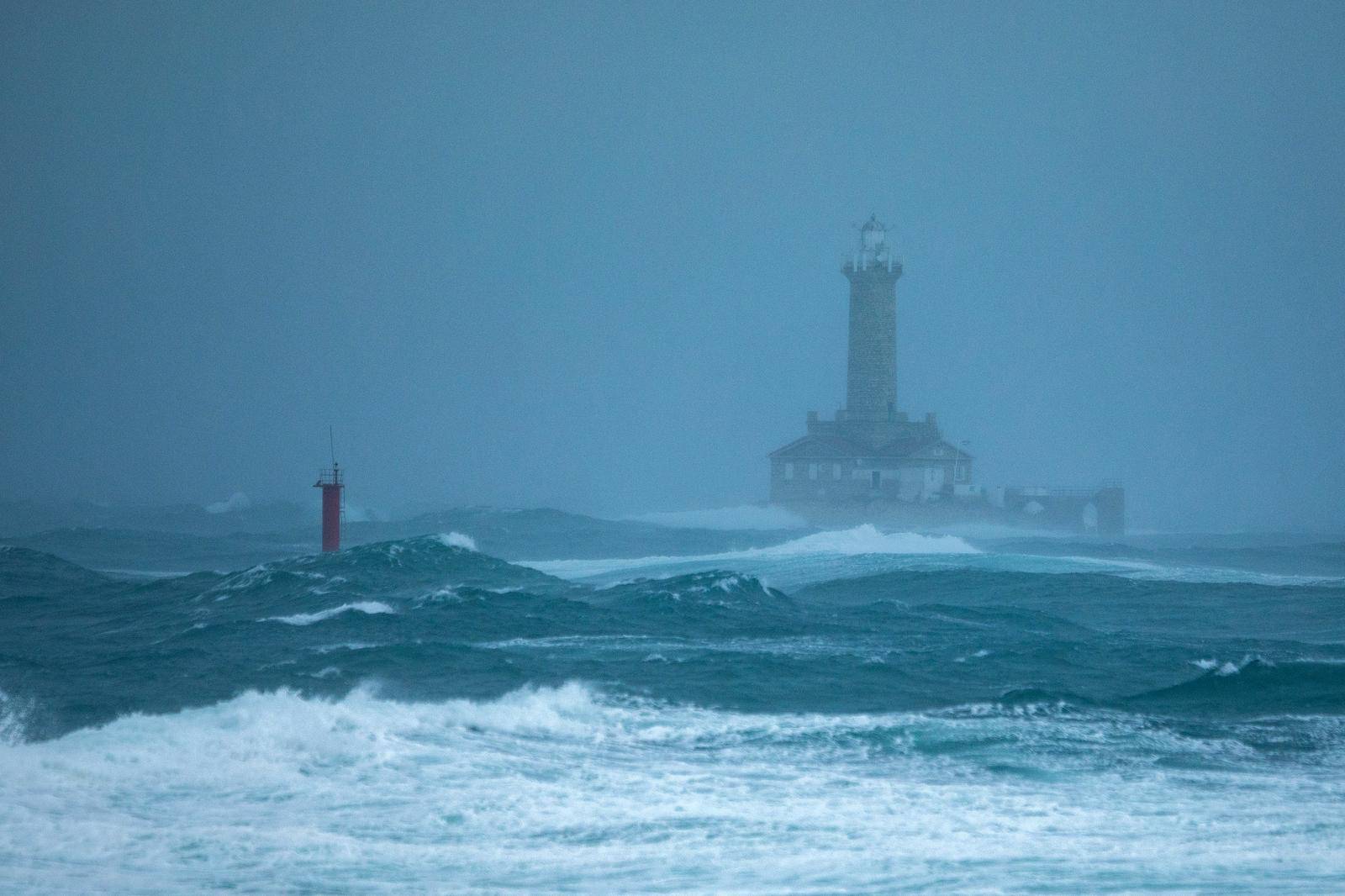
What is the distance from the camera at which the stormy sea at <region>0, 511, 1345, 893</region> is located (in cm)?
813

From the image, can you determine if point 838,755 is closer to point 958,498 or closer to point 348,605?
point 348,605

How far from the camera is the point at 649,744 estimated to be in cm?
1111

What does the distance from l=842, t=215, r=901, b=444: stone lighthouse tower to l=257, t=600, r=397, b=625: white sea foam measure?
3502 cm

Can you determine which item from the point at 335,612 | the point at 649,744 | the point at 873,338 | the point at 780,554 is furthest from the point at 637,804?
the point at 873,338

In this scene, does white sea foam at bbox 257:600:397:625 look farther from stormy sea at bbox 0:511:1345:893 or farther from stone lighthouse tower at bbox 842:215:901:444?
stone lighthouse tower at bbox 842:215:901:444

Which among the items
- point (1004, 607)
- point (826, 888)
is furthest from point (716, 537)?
point (826, 888)

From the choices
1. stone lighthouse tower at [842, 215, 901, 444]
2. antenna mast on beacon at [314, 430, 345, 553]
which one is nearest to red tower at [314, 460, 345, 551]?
antenna mast on beacon at [314, 430, 345, 553]

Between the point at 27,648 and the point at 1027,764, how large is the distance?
463 inches

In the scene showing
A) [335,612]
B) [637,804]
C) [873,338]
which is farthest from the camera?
[873,338]

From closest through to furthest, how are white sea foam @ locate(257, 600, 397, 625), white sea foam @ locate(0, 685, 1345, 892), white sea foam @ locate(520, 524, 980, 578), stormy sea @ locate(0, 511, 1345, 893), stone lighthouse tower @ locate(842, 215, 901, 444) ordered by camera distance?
1. white sea foam @ locate(0, 685, 1345, 892)
2. stormy sea @ locate(0, 511, 1345, 893)
3. white sea foam @ locate(257, 600, 397, 625)
4. white sea foam @ locate(520, 524, 980, 578)
5. stone lighthouse tower @ locate(842, 215, 901, 444)

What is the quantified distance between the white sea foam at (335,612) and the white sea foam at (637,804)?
5.39 metres

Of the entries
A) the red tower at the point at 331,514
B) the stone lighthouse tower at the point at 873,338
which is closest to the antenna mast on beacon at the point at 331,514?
the red tower at the point at 331,514

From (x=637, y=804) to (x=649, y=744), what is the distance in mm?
1759

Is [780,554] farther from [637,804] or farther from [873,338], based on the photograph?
[637,804]
